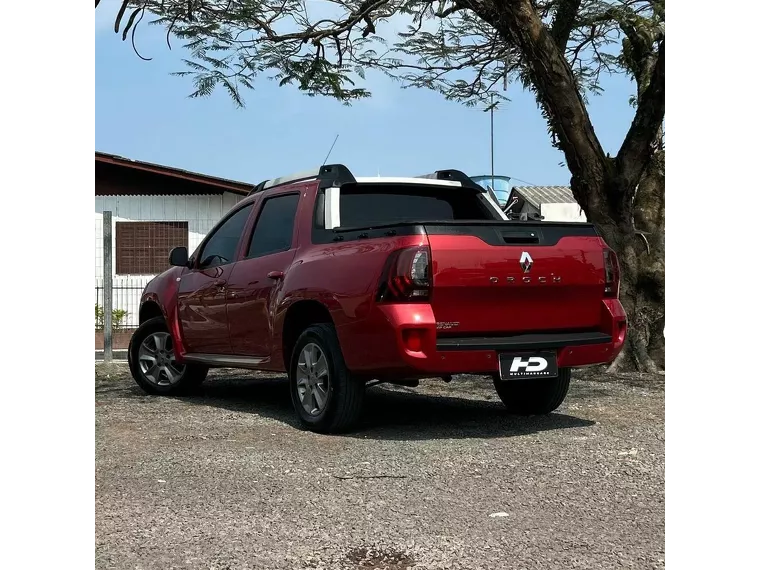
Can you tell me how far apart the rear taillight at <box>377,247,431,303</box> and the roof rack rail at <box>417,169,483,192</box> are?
1.88 meters

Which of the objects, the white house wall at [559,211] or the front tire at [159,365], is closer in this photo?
the front tire at [159,365]

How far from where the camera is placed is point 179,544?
3678 millimetres

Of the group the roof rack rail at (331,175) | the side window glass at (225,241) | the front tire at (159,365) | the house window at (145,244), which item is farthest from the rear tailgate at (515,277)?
the house window at (145,244)

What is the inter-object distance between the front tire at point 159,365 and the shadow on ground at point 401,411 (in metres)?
0.15

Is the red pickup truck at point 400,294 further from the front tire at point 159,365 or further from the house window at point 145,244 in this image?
the house window at point 145,244

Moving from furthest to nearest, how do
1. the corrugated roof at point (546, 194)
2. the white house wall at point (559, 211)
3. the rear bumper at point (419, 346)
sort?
the corrugated roof at point (546, 194) → the white house wall at point (559, 211) → the rear bumper at point (419, 346)

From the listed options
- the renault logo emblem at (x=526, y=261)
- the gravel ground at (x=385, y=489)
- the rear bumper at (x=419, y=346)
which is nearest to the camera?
the gravel ground at (x=385, y=489)

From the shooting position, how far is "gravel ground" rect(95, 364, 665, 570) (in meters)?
3.57

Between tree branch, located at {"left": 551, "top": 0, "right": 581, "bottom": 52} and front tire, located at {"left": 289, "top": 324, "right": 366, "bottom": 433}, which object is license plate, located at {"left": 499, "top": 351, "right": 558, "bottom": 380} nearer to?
front tire, located at {"left": 289, "top": 324, "right": 366, "bottom": 433}

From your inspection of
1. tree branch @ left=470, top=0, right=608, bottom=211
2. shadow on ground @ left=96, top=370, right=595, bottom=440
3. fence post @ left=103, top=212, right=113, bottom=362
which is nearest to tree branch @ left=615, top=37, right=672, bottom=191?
tree branch @ left=470, top=0, right=608, bottom=211

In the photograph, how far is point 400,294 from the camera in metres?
5.83

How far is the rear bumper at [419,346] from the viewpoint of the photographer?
5.78 metres

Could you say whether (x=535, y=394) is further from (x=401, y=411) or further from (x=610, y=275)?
(x=610, y=275)
